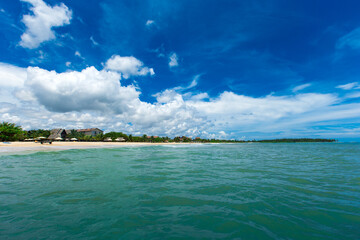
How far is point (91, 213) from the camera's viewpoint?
5.40 metres

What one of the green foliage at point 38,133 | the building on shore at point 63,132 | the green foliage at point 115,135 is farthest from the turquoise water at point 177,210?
the green foliage at point 38,133

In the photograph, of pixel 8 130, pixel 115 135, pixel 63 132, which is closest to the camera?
pixel 8 130

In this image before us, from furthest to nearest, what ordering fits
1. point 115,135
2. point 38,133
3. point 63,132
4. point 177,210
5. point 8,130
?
point 115,135
point 38,133
point 63,132
point 8,130
point 177,210

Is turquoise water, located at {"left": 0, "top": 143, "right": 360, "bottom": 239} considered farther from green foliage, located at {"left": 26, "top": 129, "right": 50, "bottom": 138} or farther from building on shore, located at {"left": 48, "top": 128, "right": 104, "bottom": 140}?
green foliage, located at {"left": 26, "top": 129, "right": 50, "bottom": 138}

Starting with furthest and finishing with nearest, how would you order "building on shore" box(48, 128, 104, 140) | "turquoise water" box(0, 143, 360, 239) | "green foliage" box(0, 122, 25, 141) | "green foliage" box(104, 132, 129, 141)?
"green foliage" box(104, 132, 129, 141) < "building on shore" box(48, 128, 104, 140) < "green foliage" box(0, 122, 25, 141) < "turquoise water" box(0, 143, 360, 239)

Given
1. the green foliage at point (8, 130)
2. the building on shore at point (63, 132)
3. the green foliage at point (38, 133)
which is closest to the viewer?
the green foliage at point (8, 130)

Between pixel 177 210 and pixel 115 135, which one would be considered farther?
pixel 115 135

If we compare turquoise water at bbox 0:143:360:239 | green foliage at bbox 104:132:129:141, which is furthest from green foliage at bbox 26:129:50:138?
turquoise water at bbox 0:143:360:239

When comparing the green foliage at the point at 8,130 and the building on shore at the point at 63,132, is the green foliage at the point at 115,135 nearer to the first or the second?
the building on shore at the point at 63,132

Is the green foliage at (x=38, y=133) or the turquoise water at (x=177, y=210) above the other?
the green foliage at (x=38, y=133)

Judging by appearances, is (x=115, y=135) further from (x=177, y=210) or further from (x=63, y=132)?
(x=177, y=210)

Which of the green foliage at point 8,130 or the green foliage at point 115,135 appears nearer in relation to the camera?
the green foliage at point 8,130

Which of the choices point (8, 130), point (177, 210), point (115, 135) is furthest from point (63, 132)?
point (177, 210)

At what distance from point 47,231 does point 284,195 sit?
353 inches
